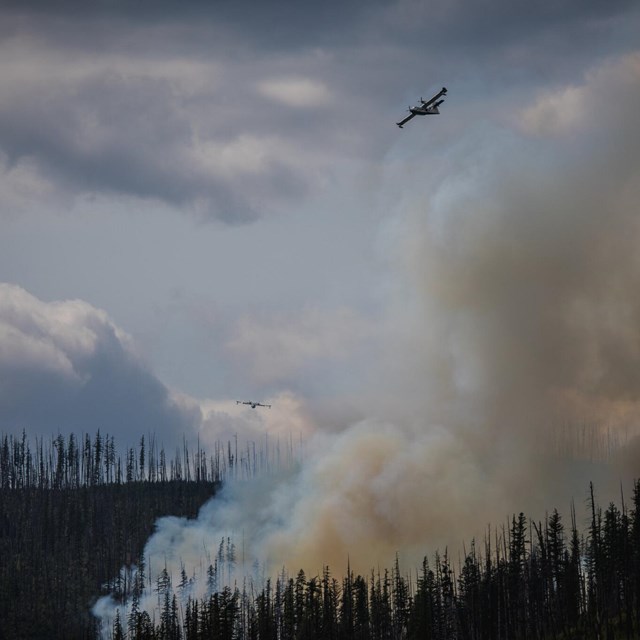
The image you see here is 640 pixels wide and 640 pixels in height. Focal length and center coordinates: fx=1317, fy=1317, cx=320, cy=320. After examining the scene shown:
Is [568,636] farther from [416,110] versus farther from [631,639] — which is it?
[416,110]

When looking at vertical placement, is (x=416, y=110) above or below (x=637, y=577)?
above

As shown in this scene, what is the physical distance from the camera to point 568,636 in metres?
197

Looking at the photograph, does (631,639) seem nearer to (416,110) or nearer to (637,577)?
(637,577)

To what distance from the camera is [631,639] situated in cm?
18538

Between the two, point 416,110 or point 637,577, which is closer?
point 416,110

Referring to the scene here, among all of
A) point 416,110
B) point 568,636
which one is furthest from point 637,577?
point 416,110

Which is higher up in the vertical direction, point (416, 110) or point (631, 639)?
point (416, 110)

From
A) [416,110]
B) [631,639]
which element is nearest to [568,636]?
[631,639]

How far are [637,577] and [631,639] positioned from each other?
49.7 feet

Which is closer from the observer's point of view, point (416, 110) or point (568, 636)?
point (416, 110)

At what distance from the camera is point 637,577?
198625 mm

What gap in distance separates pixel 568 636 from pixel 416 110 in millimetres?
81561

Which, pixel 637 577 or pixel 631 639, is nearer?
pixel 631 639

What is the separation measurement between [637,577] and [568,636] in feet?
45.3
